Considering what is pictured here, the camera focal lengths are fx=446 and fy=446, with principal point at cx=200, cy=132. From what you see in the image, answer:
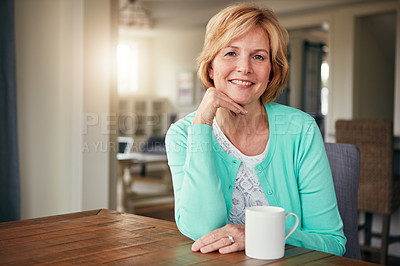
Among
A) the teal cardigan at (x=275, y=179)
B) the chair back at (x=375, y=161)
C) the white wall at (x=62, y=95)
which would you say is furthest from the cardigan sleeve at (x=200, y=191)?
the chair back at (x=375, y=161)

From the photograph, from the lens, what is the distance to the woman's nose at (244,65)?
Result: 4.27 feet

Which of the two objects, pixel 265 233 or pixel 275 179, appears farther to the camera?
pixel 275 179

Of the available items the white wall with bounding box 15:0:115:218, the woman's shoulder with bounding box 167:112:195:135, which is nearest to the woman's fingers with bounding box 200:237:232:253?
the woman's shoulder with bounding box 167:112:195:135

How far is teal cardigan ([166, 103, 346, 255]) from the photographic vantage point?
1.11m

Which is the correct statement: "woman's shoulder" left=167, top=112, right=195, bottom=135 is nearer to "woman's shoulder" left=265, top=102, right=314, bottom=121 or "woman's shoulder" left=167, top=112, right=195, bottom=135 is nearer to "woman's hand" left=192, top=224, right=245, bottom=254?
"woman's shoulder" left=265, top=102, right=314, bottom=121

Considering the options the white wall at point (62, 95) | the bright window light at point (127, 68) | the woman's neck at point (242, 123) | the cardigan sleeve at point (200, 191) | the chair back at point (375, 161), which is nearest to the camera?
the cardigan sleeve at point (200, 191)

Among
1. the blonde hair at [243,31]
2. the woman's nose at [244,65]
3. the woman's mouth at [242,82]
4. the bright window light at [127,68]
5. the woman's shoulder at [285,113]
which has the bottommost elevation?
the woman's shoulder at [285,113]

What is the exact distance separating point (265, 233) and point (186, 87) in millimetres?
7937

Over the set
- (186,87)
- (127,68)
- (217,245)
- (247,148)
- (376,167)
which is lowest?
(376,167)

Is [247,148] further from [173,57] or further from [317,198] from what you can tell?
[173,57]

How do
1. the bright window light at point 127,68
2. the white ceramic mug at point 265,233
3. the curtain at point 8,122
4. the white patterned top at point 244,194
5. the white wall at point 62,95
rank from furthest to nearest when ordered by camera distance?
the bright window light at point 127,68, the white wall at point 62,95, the curtain at point 8,122, the white patterned top at point 244,194, the white ceramic mug at point 265,233

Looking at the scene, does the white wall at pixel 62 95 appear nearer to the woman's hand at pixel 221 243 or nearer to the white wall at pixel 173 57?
the woman's hand at pixel 221 243

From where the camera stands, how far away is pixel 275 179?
125 cm

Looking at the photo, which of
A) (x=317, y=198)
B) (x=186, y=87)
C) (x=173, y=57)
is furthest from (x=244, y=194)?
(x=173, y=57)
